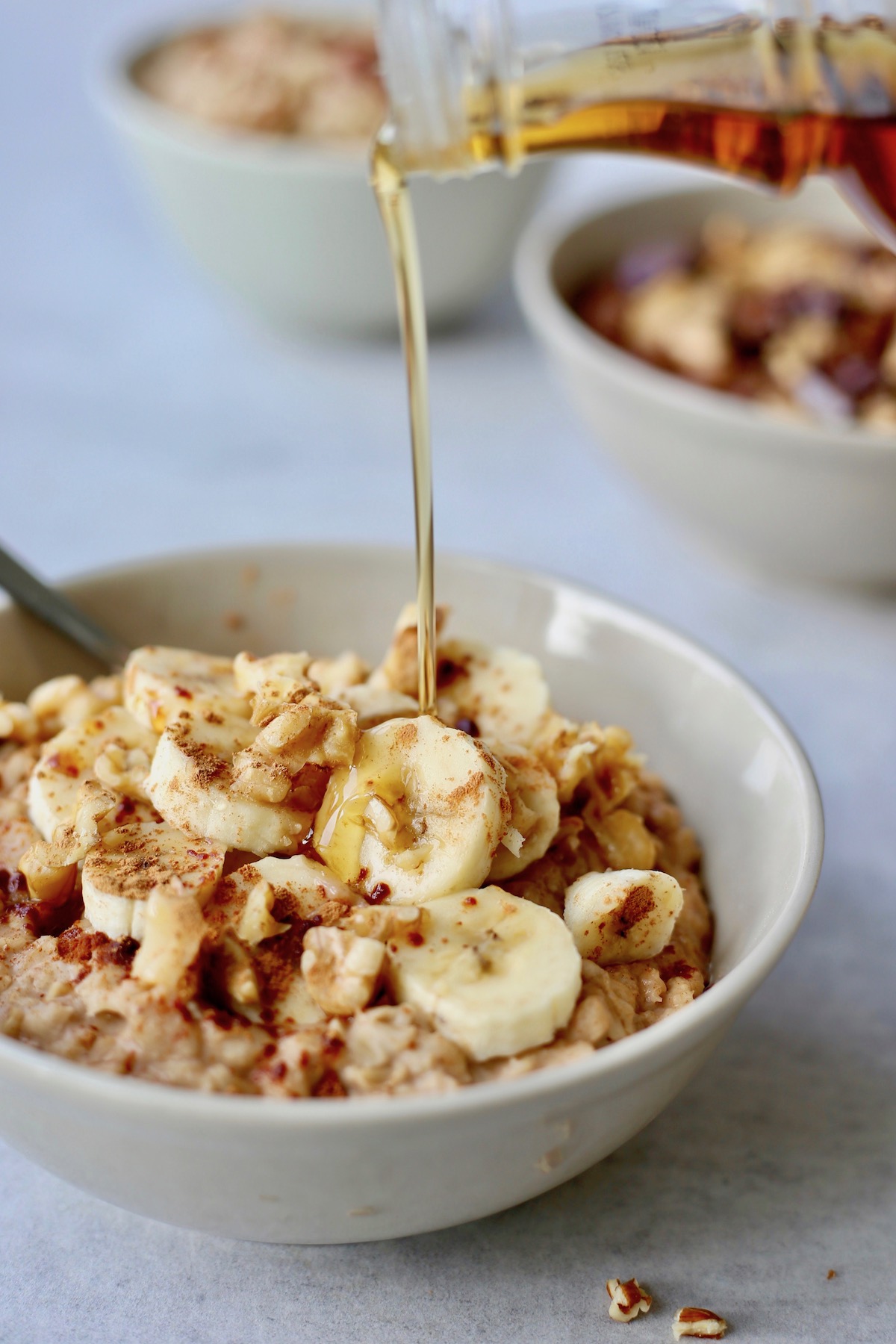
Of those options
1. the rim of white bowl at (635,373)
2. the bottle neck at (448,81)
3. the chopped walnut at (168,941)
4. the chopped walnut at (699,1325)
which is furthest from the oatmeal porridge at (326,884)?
the rim of white bowl at (635,373)

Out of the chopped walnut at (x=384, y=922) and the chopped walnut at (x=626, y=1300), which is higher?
the chopped walnut at (x=384, y=922)

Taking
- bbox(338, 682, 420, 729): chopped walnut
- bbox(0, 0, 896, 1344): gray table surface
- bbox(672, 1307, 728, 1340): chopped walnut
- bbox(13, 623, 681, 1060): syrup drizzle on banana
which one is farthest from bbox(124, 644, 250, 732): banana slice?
bbox(672, 1307, 728, 1340): chopped walnut

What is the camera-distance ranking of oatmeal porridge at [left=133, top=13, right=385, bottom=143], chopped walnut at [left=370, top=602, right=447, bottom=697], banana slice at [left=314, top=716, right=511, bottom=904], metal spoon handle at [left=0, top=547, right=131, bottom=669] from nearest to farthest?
banana slice at [left=314, top=716, right=511, bottom=904], chopped walnut at [left=370, top=602, right=447, bottom=697], metal spoon handle at [left=0, top=547, right=131, bottom=669], oatmeal porridge at [left=133, top=13, right=385, bottom=143]

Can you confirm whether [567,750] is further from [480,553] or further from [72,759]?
[480,553]

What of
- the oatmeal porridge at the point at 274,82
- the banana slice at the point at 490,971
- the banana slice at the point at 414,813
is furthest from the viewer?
the oatmeal porridge at the point at 274,82

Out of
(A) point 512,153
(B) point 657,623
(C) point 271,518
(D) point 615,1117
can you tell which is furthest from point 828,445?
(D) point 615,1117

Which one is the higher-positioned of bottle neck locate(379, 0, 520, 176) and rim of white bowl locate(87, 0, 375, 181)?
bottle neck locate(379, 0, 520, 176)

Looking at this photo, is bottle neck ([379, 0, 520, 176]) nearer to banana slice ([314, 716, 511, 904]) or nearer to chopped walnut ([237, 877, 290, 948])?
banana slice ([314, 716, 511, 904])

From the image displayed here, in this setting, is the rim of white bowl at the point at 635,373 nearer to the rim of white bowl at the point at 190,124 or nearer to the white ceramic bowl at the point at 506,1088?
the rim of white bowl at the point at 190,124
